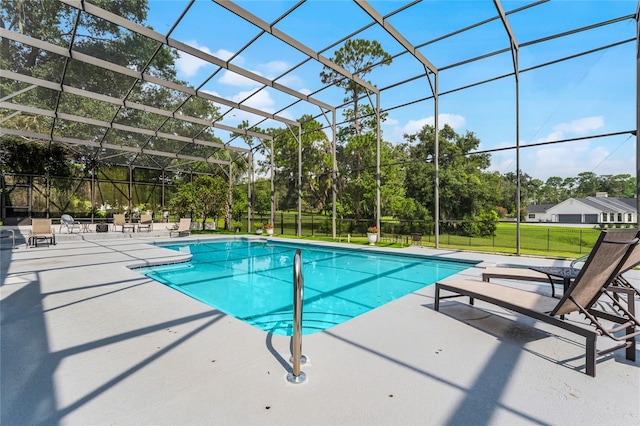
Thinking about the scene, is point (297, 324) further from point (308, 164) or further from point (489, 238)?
point (489, 238)

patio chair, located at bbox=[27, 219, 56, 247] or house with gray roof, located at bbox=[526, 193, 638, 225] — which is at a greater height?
house with gray roof, located at bbox=[526, 193, 638, 225]

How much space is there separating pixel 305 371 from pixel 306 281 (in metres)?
4.32

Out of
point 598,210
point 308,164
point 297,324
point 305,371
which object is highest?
point 308,164

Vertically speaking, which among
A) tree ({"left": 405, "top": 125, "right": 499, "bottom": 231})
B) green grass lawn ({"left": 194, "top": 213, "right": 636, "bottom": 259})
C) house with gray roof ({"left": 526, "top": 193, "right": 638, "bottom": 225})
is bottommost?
green grass lawn ({"left": 194, "top": 213, "right": 636, "bottom": 259})

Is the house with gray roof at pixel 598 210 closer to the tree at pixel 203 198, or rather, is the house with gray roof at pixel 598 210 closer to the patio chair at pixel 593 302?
→ the patio chair at pixel 593 302

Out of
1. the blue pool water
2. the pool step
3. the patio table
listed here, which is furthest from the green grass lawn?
the patio table

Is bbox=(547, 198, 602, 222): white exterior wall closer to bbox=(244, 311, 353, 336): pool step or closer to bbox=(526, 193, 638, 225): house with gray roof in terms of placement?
bbox=(526, 193, 638, 225): house with gray roof

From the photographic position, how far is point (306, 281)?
6.27 metres

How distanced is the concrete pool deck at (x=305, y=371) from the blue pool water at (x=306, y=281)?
144cm

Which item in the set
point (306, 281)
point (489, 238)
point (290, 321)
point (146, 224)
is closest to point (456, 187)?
point (489, 238)

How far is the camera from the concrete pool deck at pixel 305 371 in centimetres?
157

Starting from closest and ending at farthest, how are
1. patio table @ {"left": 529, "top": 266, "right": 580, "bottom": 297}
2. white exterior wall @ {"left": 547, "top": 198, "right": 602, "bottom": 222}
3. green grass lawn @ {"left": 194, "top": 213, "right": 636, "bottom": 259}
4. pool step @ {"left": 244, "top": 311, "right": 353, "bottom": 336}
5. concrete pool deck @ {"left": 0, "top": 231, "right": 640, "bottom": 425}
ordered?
concrete pool deck @ {"left": 0, "top": 231, "right": 640, "bottom": 425} → patio table @ {"left": 529, "top": 266, "right": 580, "bottom": 297} → pool step @ {"left": 244, "top": 311, "right": 353, "bottom": 336} → green grass lawn @ {"left": 194, "top": 213, "right": 636, "bottom": 259} → white exterior wall @ {"left": 547, "top": 198, "right": 602, "bottom": 222}

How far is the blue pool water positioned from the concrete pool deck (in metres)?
1.44

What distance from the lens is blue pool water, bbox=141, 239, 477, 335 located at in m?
4.56
